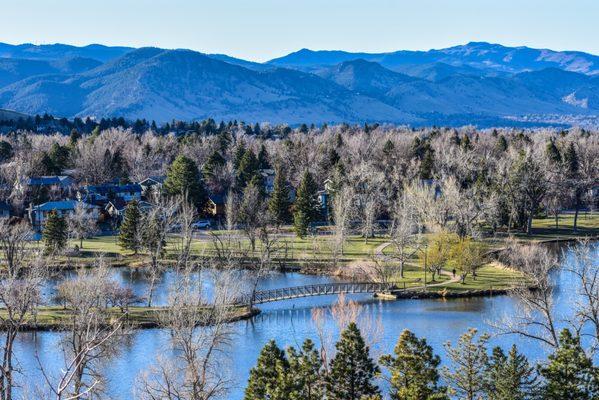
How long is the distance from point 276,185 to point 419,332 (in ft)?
155

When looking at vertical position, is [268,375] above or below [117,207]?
below

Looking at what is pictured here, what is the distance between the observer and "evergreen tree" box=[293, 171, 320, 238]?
92.4 m

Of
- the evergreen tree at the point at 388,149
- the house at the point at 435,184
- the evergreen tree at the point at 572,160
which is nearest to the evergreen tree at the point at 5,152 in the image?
the evergreen tree at the point at 388,149

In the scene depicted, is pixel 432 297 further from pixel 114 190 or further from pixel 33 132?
pixel 33 132

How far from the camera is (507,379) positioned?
116 ft

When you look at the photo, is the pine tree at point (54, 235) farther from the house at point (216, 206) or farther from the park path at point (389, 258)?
the house at point (216, 206)

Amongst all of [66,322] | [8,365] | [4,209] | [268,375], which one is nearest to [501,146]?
[4,209]

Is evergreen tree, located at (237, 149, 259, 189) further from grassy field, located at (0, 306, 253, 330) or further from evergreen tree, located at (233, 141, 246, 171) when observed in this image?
grassy field, located at (0, 306, 253, 330)

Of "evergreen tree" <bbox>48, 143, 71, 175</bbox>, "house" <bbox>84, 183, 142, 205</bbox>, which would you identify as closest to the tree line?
"house" <bbox>84, 183, 142, 205</bbox>

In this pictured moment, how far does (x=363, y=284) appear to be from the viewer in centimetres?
7225

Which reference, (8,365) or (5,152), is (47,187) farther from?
(8,365)

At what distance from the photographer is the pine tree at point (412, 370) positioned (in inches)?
1398

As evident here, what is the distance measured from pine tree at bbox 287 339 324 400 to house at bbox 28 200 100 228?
65.5m

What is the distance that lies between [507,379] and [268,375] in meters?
9.52
